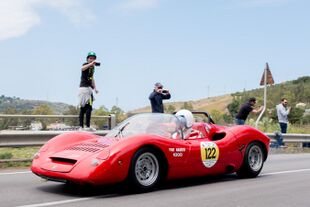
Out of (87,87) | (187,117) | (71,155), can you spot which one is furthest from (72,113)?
(71,155)

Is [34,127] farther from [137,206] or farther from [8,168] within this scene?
[137,206]

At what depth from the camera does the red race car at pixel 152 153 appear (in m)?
6.78

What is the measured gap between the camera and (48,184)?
26.2 ft

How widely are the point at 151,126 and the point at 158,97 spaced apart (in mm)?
4694

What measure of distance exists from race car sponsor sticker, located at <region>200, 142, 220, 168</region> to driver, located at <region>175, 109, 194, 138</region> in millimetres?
369

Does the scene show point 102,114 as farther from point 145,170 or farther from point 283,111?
point 145,170

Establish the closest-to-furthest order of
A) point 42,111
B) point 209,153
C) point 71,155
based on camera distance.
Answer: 1. point 71,155
2. point 209,153
3. point 42,111

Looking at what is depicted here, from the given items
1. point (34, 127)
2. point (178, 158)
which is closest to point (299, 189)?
point (178, 158)

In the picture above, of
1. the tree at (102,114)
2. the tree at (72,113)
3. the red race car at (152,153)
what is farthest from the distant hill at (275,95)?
the red race car at (152,153)

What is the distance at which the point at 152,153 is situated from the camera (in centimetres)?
729

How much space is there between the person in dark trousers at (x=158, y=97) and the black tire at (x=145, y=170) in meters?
5.29

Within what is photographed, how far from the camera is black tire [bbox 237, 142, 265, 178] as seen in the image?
9.07 meters

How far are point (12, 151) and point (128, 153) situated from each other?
586 centimetres

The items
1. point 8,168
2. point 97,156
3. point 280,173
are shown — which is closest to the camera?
point 97,156
